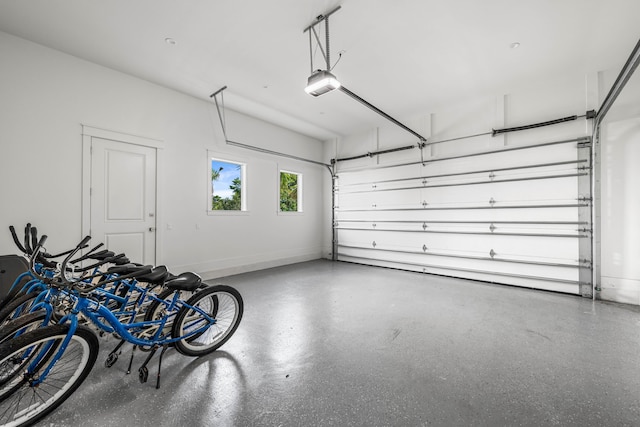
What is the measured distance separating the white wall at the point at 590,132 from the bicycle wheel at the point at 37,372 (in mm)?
6004

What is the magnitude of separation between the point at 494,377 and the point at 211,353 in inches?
92.1

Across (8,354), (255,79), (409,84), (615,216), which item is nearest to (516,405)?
(8,354)

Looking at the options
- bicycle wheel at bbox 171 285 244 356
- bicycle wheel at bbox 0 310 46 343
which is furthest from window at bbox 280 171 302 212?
bicycle wheel at bbox 0 310 46 343

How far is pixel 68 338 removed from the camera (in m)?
1.57

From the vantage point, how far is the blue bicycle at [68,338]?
1.56 metres

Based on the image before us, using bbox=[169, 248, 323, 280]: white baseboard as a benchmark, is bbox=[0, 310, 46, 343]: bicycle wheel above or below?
above

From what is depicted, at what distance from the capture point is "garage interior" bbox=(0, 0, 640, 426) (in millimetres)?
1970

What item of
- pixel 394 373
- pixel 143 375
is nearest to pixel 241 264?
pixel 143 375

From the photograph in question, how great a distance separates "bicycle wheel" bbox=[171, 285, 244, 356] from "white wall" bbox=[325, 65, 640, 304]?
4996mm

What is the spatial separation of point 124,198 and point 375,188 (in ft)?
16.7

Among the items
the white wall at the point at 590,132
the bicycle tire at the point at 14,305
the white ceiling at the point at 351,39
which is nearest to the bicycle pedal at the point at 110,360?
the bicycle tire at the point at 14,305

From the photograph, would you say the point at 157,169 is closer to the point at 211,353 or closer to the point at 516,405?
the point at 211,353

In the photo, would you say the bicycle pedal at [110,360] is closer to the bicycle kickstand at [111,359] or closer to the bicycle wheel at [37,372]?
the bicycle kickstand at [111,359]

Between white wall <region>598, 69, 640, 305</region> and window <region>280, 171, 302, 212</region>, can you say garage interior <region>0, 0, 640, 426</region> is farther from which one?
window <region>280, 171, 302, 212</region>
